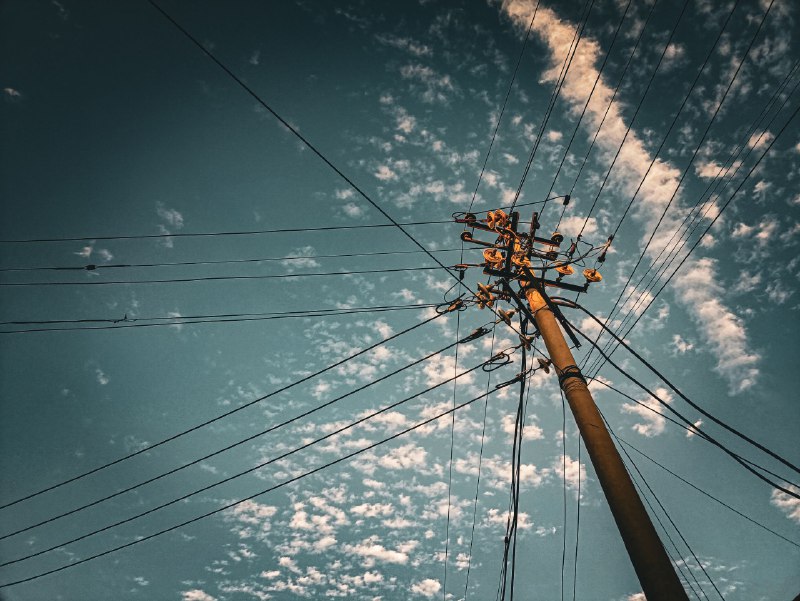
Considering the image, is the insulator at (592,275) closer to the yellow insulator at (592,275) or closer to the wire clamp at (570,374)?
the yellow insulator at (592,275)

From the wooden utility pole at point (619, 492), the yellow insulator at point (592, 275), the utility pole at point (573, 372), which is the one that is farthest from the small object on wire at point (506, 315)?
the yellow insulator at point (592, 275)

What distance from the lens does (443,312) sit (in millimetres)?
7242

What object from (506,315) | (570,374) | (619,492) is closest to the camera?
(619,492)

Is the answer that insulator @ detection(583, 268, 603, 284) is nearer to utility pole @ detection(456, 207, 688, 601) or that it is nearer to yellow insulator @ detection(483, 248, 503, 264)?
utility pole @ detection(456, 207, 688, 601)

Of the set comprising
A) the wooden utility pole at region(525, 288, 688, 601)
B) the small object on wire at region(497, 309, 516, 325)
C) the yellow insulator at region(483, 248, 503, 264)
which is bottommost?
the wooden utility pole at region(525, 288, 688, 601)

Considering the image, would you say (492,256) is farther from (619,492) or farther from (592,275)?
(619,492)

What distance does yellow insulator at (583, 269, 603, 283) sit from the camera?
21.2 feet

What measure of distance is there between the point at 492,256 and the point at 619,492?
4057mm

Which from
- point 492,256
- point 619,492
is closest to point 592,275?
point 492,256

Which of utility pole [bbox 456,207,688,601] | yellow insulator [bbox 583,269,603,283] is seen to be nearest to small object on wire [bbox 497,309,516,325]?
utility pole [bbox 456,207,688,601]

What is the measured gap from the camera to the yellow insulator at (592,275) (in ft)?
21.2

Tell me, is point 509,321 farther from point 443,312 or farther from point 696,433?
point 696,433

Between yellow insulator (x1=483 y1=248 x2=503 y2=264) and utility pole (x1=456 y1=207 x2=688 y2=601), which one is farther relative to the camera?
yellow insulator (x1=483 y1=248 x2=503 y2=264)

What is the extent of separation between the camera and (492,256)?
670 cm
